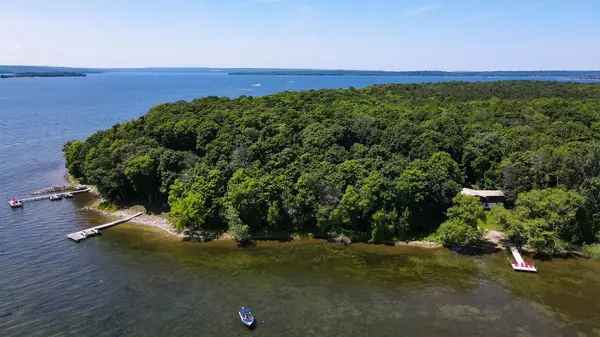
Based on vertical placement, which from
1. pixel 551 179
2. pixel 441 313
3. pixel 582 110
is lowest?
pixel 441 313

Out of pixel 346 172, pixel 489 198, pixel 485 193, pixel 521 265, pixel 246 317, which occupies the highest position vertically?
pixel 346 172

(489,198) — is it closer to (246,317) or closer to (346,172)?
(346,172)

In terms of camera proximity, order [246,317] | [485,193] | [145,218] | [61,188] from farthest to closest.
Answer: [61,188] < [145,218] < [485,193] < [246,317]

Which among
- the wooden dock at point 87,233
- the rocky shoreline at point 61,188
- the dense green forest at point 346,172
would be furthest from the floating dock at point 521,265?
the rocky shoreline at point 61,188

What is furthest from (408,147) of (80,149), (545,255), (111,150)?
(80,149)

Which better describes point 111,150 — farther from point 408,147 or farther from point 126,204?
point 408,147

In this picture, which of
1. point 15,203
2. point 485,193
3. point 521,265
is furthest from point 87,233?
point 485,193
